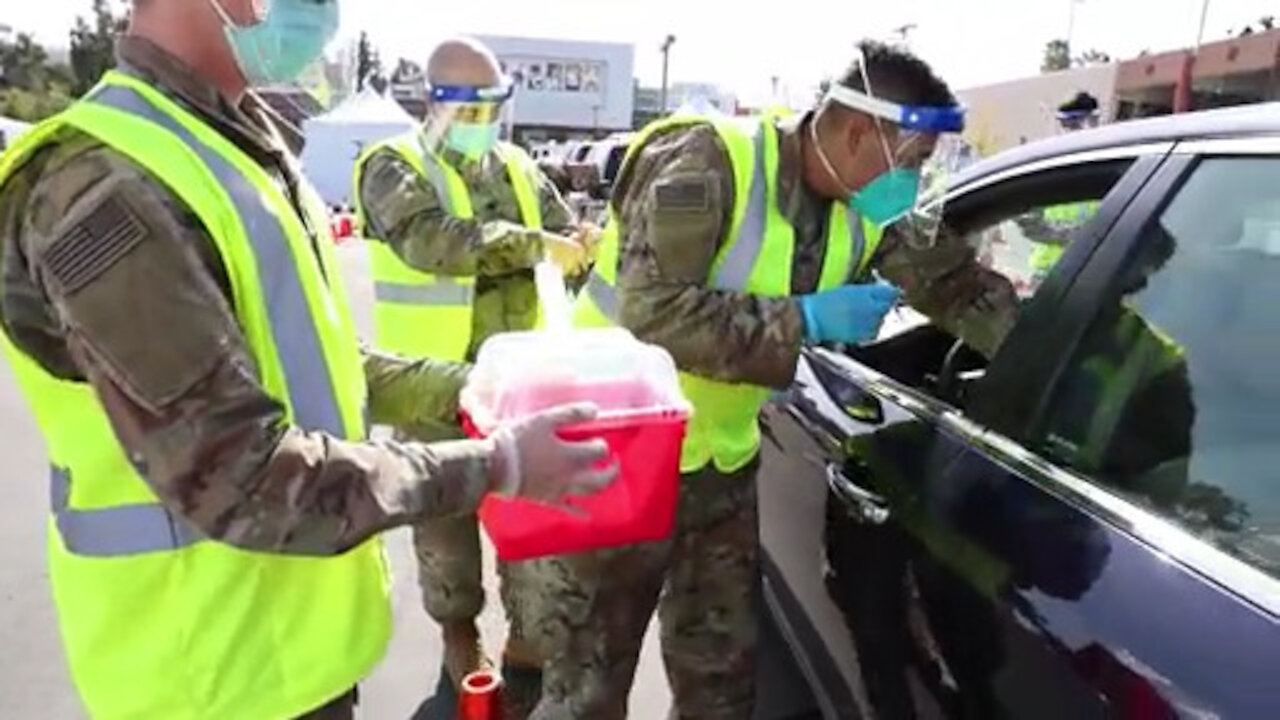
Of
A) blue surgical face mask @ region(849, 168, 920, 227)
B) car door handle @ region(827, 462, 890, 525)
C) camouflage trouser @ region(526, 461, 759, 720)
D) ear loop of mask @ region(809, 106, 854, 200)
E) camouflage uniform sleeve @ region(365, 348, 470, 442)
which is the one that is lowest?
camouflage trouser @ region(526, 461, 759, 720)

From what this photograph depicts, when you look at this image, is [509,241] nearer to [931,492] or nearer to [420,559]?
[420,559]

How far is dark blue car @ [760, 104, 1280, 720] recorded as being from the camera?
1.31m

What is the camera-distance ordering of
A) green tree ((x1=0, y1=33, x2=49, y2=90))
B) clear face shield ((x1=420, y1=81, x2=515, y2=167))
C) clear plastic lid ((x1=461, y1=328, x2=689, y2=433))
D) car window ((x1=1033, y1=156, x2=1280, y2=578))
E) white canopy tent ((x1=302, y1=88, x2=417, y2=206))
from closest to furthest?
car window ((x1=1033, y1=156, x2=1280, y2=578))
clear plastic lid ((x1=461, y1=328, x2=689, y2=433))
white canopy tent ((x1=302, y1=88, x2=417, y2=206))
clear face shield ((x1=420, y1=81, x2=515, y2=167))
green tree ((x1=0, y1=33, x2=49, y2=90))

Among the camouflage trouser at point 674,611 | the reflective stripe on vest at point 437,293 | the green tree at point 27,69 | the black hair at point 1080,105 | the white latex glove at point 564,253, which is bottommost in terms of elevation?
the camouflage trouser at point 674,611

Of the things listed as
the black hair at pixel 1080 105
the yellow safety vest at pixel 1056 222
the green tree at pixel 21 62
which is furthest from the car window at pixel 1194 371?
the green tree at pixel 21 62

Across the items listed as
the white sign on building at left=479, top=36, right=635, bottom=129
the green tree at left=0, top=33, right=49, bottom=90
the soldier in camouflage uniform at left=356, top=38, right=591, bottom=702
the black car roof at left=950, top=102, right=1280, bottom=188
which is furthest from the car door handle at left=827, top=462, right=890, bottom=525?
the green tree at left=0, top=33, right=49, bottom=90

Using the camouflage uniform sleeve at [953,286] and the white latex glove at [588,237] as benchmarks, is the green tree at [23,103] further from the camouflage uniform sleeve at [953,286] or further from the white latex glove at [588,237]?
the camouflage uniform sleeve at [953,286]

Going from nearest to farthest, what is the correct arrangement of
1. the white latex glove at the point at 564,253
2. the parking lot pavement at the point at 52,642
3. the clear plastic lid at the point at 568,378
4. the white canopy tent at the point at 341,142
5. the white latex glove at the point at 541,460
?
the white latex glove at the point at 541,460 < the clear plastic lid at the point at 568,378 < the white canopy tent at the point at 341,142 < the parking lot pavement at the point at 52,642 < the white latex glove at the point at 564,253

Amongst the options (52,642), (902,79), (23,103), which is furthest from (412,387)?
(23,103)

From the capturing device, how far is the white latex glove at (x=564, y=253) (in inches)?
127

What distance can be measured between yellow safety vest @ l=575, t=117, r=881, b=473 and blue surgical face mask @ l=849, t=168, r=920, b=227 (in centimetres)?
6

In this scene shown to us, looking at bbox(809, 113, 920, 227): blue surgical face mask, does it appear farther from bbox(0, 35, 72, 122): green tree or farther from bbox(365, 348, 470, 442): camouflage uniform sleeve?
bbox(0, 35, 72, 122): green tree

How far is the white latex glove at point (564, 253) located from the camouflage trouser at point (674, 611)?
3.42 ft

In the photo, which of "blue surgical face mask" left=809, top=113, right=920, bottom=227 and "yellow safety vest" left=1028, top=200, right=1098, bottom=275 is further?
"blue surgical face mask" left=809, top=113, right=920, bottom=227
